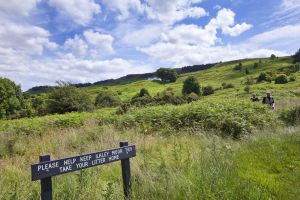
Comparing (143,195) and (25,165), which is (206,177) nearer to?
(143,195)

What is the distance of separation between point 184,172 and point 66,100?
1193 inches

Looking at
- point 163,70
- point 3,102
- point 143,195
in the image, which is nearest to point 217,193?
point 143,195

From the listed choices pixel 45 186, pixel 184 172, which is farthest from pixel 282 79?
pixel 45 186

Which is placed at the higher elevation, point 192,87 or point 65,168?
point 65,168

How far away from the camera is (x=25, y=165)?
27.3 feet

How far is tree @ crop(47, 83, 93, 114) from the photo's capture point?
1390 inches

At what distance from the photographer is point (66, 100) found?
35688mm

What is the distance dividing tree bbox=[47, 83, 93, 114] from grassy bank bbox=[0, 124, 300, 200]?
983 inches

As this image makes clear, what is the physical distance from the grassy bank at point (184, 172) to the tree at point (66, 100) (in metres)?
25.0

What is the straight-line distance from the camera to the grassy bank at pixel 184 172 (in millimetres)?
5680

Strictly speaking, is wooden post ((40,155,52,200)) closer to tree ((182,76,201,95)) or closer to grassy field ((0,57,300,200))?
A: grassy field ((0,57,300,200))

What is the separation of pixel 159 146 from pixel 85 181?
13.5 ft

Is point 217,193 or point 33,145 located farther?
point 33,145

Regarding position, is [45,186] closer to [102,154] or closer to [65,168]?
[65,168]
